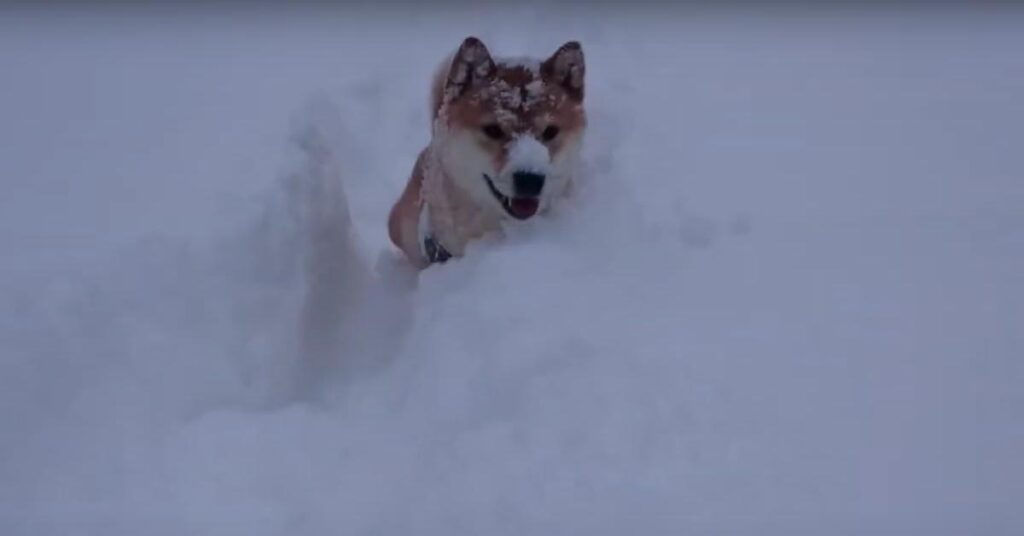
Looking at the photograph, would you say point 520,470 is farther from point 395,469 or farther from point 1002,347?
point 1002,347

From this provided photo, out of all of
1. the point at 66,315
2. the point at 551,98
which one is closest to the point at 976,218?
the point at 551,98

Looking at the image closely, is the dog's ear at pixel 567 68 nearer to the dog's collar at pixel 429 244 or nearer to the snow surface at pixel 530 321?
the snow surface at pixel 530 321

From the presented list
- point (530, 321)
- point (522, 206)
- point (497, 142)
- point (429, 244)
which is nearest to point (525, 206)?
point (522, 206)

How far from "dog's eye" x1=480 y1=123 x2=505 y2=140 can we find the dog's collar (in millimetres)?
406

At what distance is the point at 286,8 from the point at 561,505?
4297 mm

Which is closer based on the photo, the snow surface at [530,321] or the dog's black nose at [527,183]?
the snow surface at [530,321]

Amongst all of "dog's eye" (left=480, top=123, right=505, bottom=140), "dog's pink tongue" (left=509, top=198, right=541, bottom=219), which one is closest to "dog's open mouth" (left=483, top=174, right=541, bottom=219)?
"dog's pink tongue" (left=509, top=198, right=541, bottom=219)

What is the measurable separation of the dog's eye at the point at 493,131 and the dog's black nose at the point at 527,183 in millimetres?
168

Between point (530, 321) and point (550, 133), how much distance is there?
85 centimetres

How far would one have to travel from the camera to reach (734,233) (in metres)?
3.46

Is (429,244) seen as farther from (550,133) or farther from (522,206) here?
(550,133)

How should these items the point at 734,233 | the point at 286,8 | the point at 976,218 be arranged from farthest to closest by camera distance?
1. the point at 286,8
2. the point at 976,218
3. the point at 734,233

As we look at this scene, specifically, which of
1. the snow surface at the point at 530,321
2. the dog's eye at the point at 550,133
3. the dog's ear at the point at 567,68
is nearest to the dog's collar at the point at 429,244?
the snow surface at the point at 530,321

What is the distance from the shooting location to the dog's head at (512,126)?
3.55 meters
